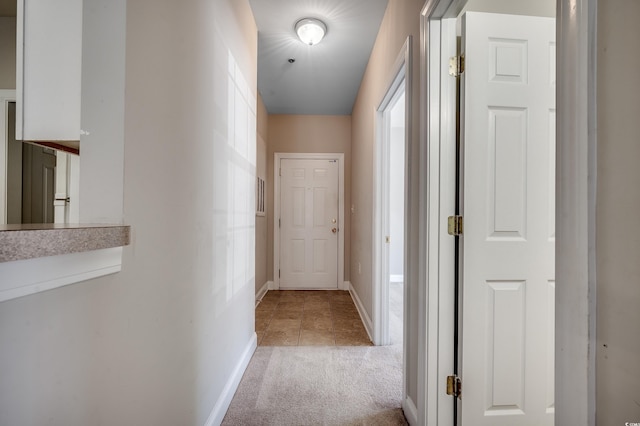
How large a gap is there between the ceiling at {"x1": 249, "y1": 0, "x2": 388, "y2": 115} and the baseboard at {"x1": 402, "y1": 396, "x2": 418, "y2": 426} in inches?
105

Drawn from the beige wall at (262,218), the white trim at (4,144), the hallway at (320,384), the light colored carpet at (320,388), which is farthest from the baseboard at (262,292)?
the white trim at (4,144)

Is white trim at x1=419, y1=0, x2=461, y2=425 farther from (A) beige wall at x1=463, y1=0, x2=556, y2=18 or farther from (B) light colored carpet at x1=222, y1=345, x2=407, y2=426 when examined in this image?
(B) light colored carpet at x1=222, y1=345, x2=407, y2=426

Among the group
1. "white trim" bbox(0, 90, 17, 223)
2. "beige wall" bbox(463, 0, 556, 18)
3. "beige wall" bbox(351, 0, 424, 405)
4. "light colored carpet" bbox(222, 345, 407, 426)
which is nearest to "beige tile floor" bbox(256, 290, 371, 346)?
"light colored carpet" bbox(222, 345, 407, 426)

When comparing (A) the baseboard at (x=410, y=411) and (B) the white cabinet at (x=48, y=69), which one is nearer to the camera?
(B) the white cabinet at (x=48, y=69)

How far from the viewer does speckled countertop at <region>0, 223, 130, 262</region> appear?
0.44 m

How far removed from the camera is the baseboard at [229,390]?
137cm

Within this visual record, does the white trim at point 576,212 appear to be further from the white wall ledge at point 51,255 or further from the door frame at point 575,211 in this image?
the white wall ledge at point 51,255

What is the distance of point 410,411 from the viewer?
4.78 feet

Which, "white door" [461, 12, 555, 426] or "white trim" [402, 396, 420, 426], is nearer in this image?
"white door" [461, 12, 555, 426]

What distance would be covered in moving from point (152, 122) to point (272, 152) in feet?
11.2

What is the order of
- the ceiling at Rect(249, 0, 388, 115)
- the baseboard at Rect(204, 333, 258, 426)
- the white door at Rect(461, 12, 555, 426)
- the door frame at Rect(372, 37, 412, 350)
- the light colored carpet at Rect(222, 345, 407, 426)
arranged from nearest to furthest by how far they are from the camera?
1. the white door at Rect(461, 12, 555, 426)
2. the baseboard at Rect(204, 333, 258, 426)
3. the light colored carpet at Rect(222, 345, 407, 426)
4. the ceiling at Rect(249, 0, 388, 115)
5. the door frame at Rect(372, 37, 412, 350)

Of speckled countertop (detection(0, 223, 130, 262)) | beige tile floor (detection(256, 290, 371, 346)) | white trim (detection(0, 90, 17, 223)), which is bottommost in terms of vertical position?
beige tile floor (detection(256, 290, 371, 346))

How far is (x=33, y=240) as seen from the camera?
0.47m

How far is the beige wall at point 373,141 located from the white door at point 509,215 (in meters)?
0.26
